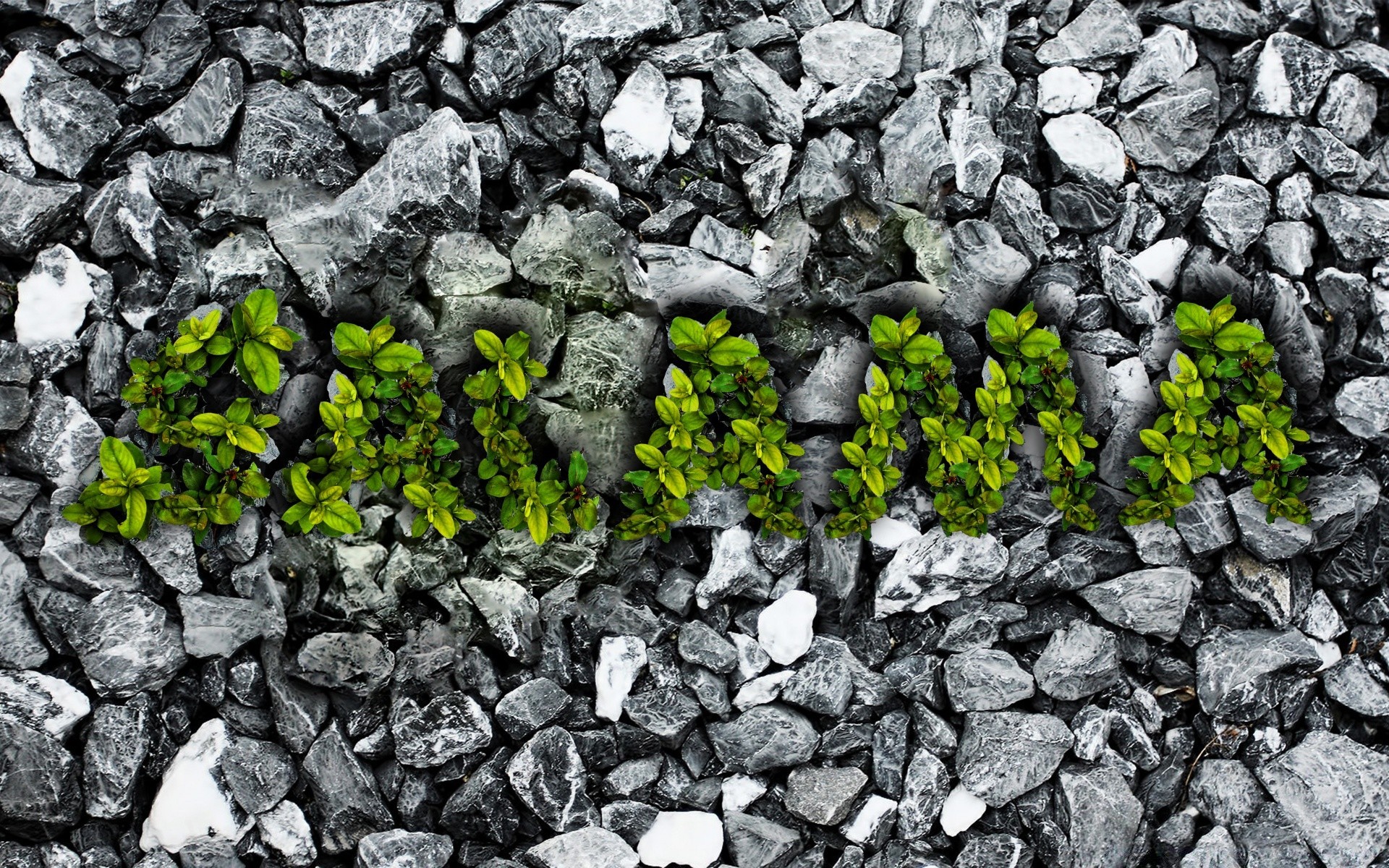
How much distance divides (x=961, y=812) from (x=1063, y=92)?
214 cm

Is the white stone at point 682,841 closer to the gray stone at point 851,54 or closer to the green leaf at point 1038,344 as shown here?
the green leaf at point 1038,344

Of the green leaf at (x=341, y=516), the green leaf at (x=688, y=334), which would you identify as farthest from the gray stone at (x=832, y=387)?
the green leaf at (x=341, y=516)

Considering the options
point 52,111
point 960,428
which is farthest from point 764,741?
point 52,111

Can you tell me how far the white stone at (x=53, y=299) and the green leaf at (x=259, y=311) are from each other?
1.50 ft

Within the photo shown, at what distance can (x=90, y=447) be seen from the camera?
2.90 meters

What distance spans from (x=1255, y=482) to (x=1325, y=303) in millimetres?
583

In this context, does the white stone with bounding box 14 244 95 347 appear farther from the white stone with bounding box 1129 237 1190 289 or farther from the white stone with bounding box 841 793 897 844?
the white stone with bounding box 1129 237 1190 289

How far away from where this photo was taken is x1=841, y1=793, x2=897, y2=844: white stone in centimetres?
300

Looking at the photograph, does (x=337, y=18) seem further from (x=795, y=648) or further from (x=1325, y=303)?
(x=1325, y=303)

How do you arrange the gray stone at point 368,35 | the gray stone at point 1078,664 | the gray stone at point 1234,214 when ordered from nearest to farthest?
1. the gray stone at point 368,35
2. the gray stone at point 1078,664
3. the gray stone at point 1234,214

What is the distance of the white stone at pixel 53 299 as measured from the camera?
9.50ft

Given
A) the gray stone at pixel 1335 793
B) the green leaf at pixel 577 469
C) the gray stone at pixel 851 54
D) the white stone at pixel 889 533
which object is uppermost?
the gray stone at pixel 851 54

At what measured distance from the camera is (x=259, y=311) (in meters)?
2.87

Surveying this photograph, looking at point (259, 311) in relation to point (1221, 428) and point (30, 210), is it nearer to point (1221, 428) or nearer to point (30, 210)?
point (30, 210)
